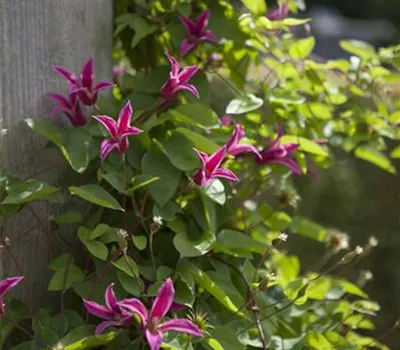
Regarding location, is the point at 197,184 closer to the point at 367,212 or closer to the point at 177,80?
the point at 177,80

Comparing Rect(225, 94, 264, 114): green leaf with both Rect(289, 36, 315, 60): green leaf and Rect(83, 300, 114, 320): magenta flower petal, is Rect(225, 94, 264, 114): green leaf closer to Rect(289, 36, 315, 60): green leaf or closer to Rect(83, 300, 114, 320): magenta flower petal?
Rect(289, 36, 315, 60): green leaf

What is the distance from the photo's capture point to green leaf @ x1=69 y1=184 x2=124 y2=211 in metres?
1.57

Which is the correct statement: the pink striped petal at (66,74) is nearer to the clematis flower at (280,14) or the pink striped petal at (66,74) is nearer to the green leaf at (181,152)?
the green leaf at (181,152)

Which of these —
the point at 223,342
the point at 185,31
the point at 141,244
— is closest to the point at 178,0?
the point at 185,31

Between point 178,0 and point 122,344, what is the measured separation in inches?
31.6

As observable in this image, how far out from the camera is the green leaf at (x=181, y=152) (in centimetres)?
171

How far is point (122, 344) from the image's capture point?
1.62 m

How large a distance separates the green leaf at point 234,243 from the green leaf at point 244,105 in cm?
25

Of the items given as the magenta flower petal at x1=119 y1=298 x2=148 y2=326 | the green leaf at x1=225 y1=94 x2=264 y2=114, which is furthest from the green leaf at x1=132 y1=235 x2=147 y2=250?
the green leaf at x1=225 y1=94 x2=264 y2=114

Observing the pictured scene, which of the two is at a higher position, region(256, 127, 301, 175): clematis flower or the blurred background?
region(256, 127, 301, 175): clematis flower

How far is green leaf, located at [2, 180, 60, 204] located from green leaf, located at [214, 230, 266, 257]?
36cm

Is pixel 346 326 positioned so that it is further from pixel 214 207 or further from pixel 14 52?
pixel 14 52

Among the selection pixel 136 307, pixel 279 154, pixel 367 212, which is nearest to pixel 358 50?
pixel 279 154

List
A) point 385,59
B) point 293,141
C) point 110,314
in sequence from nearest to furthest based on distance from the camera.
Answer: point 110,314 < point 293,141 < point 385,59
